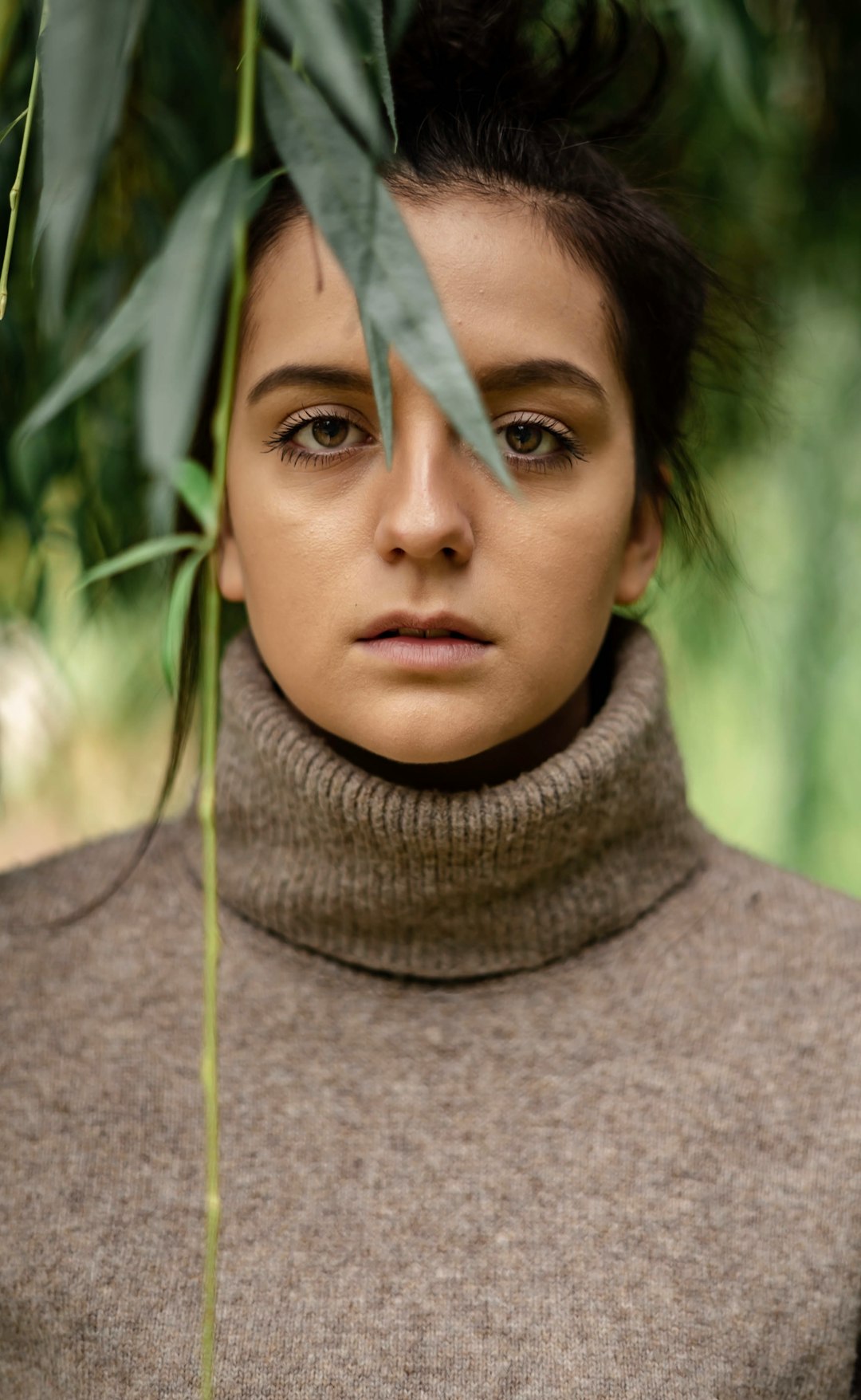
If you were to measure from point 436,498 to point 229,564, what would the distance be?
0.29m

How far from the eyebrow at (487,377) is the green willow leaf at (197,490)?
32cm

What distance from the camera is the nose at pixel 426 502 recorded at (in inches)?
33.3

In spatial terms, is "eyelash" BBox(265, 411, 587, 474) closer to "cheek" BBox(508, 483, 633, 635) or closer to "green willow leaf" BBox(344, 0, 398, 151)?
"cheek" BBox(508, 483, 633, 635)

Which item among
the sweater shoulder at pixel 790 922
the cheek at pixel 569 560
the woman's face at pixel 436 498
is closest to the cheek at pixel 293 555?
the woman's face at pixel 436 498

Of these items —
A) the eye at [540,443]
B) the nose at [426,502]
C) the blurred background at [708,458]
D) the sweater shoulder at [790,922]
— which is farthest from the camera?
the blurred background at [708,458]

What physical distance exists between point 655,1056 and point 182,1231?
36 centimetres

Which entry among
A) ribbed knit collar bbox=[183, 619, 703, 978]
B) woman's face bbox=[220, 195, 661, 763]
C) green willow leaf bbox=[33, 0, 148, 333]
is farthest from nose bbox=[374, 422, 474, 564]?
green willow leaf bbox=[33, 0, 148, 333]

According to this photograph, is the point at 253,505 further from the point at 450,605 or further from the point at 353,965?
the point at 353,965

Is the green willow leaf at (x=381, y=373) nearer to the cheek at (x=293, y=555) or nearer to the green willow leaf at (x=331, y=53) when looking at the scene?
the green willow leaf at (x=331, y=53)

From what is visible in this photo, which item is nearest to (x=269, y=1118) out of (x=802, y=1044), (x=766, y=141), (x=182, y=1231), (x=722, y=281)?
(x=182, y=1231)

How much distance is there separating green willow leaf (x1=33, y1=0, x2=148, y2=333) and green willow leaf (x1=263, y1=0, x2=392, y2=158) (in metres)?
0.07

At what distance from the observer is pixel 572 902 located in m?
1.06

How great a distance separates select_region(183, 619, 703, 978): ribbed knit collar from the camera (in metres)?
0.99

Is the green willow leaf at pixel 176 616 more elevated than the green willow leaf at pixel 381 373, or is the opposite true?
the green willow leaf at pixel 381 373
